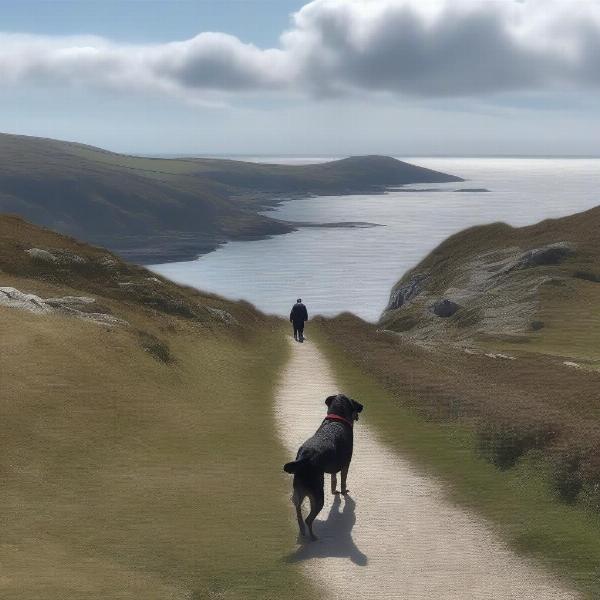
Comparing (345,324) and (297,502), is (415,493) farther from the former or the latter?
(345,324)

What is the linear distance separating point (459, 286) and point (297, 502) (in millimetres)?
77861

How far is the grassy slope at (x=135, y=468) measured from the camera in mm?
15312

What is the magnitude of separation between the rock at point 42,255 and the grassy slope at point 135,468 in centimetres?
1313

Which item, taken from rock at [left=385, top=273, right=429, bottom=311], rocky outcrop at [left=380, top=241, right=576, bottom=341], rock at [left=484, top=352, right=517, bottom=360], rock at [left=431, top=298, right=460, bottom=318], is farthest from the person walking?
rock at [left=385, top=273, right=429, bottom=311]

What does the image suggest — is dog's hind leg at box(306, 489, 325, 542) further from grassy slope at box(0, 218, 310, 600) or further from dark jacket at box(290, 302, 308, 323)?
dark jacket at box(290, 302, 308, 323)

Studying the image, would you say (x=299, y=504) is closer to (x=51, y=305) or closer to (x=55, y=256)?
(x=51, y=305)

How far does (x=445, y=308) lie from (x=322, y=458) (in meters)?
66.6

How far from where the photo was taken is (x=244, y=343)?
50.5 meters

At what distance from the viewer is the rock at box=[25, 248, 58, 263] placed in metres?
54.0

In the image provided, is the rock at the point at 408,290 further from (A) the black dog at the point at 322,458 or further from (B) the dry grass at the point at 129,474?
(A) the black dog at the point at 322,458

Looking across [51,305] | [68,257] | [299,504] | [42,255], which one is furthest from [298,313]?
[299,504]

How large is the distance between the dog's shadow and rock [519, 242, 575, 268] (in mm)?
71748

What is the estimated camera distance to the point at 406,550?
16844mm

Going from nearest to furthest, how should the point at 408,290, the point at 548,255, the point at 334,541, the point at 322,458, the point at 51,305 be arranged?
1. the point at 334,541
2. the point at 322,458
3. the point at 51,305
4. the point at 548,255
5. the point at 408,290
